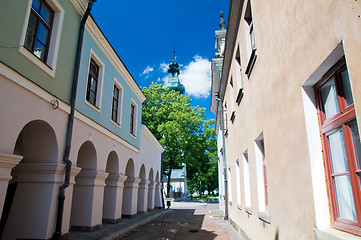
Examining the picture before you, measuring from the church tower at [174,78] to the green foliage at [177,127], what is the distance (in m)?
25.4

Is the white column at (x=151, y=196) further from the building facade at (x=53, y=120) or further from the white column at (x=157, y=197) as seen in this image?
the building facade at (x=53, y=120)

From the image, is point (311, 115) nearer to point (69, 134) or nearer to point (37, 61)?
point (37, 61)

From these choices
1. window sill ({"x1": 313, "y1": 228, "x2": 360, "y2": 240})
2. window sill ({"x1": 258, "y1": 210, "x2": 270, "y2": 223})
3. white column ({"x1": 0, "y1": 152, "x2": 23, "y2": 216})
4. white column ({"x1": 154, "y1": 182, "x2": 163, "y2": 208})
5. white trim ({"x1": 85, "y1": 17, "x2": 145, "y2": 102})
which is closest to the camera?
window sill ({"x1": 313, "y1": 228, "x2": 360, "y2": 240})

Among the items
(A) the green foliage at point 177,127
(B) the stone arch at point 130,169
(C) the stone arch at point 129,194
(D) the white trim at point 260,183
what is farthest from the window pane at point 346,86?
(A) the green foliage at point 177,127

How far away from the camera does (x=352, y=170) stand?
8.32ft

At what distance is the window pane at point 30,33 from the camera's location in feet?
20.2

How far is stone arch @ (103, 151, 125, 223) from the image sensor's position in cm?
1129

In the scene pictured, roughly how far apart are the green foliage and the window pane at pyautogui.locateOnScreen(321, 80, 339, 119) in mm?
25357

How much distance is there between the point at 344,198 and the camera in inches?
107

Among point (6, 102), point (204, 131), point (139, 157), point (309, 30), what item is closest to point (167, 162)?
point (204, 131)

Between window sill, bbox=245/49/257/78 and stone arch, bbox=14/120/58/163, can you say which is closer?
window sill, bbox=245/49/257/78

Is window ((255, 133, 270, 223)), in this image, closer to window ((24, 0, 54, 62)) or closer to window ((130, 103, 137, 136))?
window ((24, 0, 54, 62))

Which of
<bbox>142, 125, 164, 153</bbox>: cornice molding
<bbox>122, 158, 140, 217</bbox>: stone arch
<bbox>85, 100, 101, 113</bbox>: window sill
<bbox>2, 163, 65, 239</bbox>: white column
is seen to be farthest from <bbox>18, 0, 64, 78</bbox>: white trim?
<bbox>142, 125, 164, 153</bbox>: cornice molding

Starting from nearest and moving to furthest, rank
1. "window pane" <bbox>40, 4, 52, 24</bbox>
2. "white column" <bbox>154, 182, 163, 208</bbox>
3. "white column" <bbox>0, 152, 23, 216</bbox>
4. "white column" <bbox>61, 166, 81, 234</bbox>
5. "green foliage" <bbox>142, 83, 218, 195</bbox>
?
"white column" <bbox>0, 152, 23, 216</bbox>, "window pane" <bbox>40, 4, 52, 24</bbox>, "white column" <bbox>61, 166, 81, 234</bbox>, "white column" <bbox>154, 182, 163, 208</bbox>, "green foliage" <bbox>142, 83, 218, 195</bbox>
